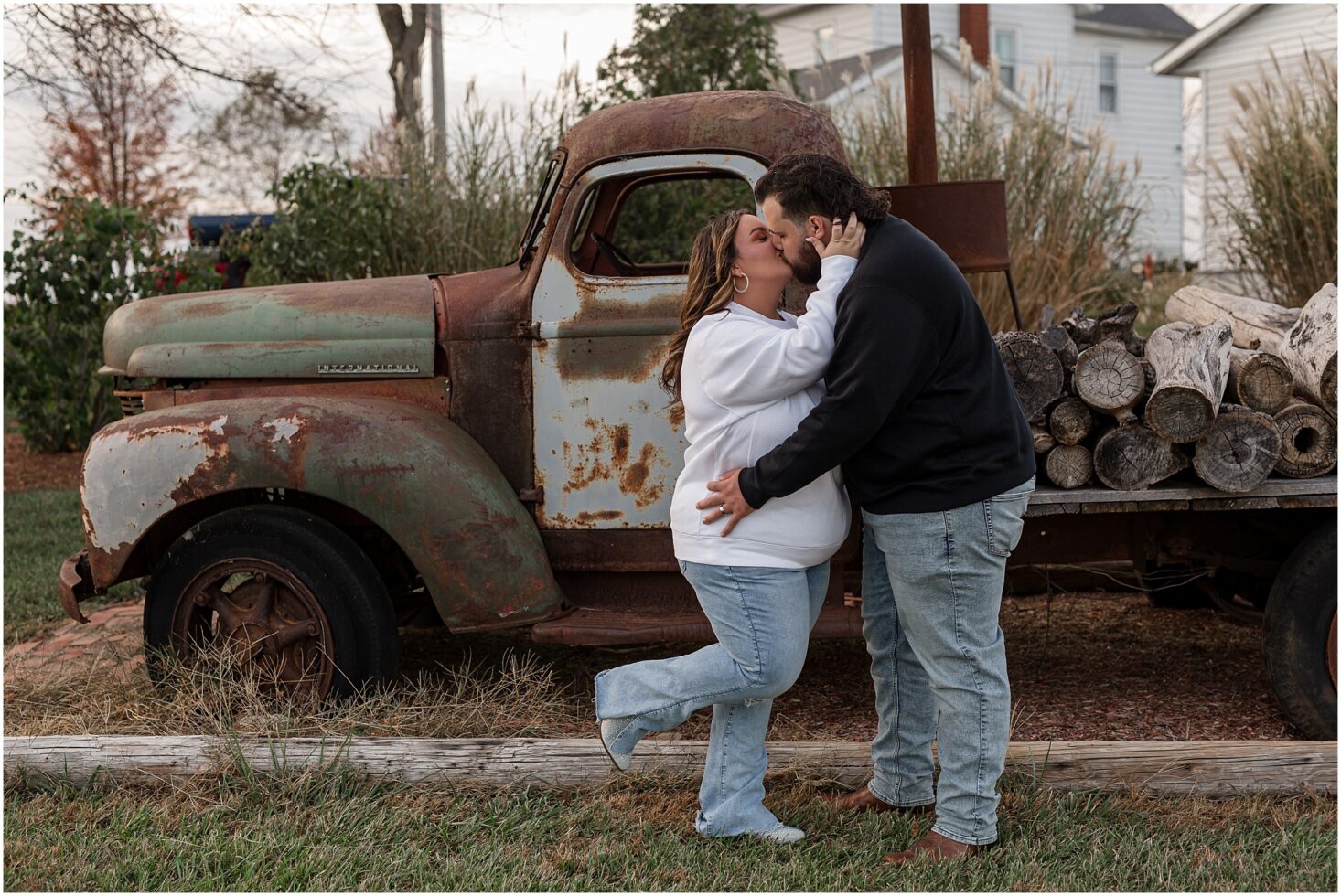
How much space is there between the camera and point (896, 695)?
334 centimetres

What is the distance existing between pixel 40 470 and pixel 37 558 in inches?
137

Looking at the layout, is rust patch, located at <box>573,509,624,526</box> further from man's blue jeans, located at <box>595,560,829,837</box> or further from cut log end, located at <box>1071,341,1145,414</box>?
cut log end, located at <box>1071,341,1145,414</box>

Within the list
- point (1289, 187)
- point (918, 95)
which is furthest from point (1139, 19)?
point (918, 95)

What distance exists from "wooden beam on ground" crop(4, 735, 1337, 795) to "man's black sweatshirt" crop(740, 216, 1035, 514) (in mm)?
974

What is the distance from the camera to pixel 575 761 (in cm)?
355

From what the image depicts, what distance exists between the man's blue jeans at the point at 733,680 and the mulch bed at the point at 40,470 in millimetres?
7348

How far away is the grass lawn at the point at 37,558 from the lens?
5.85m

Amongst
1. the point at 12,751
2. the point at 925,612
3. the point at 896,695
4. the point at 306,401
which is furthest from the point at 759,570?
the point at 12,751

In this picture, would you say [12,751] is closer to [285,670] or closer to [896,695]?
[285,670]

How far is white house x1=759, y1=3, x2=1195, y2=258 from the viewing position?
23.5m

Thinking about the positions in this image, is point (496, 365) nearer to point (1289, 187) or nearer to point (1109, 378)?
point (1109, 378)

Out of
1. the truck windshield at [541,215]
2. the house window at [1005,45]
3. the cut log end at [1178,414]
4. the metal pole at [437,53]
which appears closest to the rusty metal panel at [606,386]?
the truck windshield at [541,215]

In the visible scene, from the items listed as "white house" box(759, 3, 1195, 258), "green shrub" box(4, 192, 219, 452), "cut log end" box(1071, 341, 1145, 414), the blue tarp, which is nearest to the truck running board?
"cut log end" box(1071, 341, 1145, 414)

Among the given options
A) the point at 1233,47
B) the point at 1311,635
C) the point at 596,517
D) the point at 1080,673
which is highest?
the point at 1233,47
